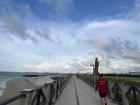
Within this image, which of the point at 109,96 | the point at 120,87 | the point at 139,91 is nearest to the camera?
the point at 139,91

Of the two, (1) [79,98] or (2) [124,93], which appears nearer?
(2) [124,93]

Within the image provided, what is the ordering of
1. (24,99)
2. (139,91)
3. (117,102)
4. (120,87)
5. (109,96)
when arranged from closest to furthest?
(24,99) < (139,91) < (120,87) < (117,102) < (109,96)

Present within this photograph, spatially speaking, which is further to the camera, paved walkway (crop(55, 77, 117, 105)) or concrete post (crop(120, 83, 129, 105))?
paved walkway (crop(55, 77, 117, 105))

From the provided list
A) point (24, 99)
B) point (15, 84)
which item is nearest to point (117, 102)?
point (24, 99)

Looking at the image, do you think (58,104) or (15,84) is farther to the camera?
(15,84)

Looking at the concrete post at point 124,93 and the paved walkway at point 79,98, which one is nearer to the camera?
the concrete post at point 124,93

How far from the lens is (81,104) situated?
14.4 m

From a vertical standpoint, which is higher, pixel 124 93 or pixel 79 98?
pixel 124 93

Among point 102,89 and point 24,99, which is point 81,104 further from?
point 24,99

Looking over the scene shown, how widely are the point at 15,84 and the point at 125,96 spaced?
18.6m

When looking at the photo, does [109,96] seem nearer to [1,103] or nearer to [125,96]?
[125,96]

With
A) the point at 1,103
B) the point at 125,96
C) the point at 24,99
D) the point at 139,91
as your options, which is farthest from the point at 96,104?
the point at 1,103

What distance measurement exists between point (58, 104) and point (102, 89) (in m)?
2.92

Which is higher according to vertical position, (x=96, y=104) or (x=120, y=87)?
(x=120, y=87)
